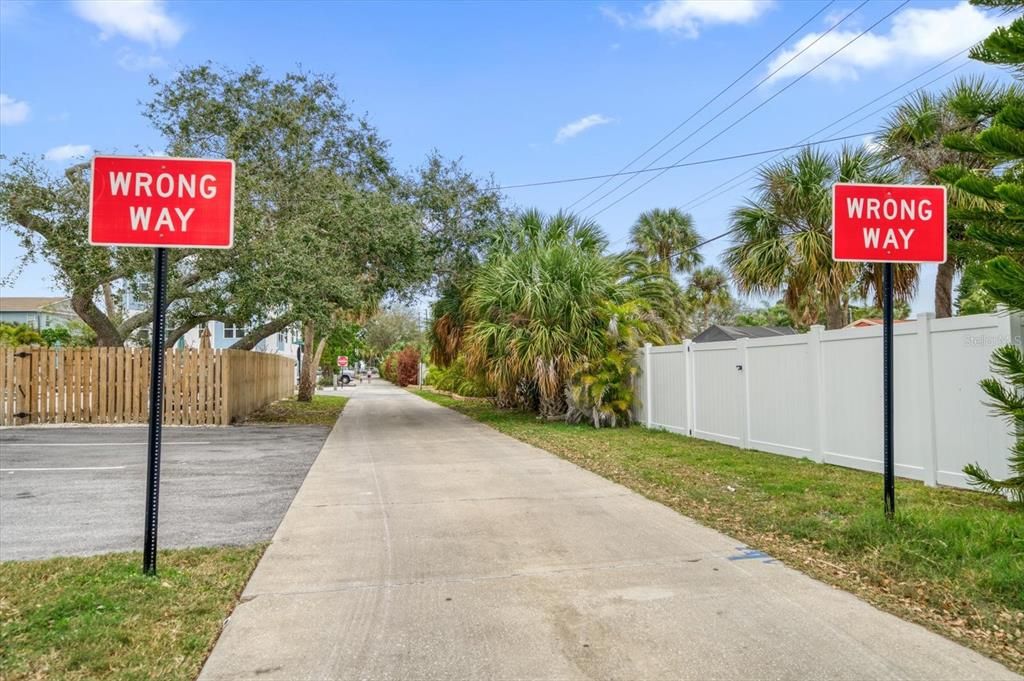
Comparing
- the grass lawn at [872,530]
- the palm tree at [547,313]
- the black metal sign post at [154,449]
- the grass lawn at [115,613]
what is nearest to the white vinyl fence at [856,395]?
the grass lawn at [872,530]

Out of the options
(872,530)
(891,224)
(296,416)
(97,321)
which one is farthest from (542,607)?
(296,416)

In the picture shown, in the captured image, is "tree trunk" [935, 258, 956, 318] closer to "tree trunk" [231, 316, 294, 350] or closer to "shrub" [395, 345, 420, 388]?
"tree trunk" [231, 316, 294, 350]

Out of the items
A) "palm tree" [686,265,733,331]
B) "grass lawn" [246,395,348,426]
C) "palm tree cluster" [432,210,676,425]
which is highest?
"palm tree" [686,265,733,331]

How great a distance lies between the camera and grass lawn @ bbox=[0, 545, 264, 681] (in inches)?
130

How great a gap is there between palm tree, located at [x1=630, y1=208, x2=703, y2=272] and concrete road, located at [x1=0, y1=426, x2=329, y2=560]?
730 inches

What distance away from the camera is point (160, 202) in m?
4.62

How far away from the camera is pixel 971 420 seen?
272 inches

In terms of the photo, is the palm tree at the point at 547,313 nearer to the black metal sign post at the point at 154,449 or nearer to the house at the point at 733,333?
the house at the point at 733,333

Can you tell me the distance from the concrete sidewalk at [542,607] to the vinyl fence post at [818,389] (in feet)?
11.6

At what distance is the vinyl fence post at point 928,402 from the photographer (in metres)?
7.37

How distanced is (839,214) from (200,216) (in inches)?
195

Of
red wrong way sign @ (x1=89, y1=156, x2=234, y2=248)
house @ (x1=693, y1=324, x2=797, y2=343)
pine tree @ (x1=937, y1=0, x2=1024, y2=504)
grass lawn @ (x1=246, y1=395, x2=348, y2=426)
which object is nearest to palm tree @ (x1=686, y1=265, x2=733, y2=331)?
house @ (x1=693, y1=324, x2=797, y2=343)

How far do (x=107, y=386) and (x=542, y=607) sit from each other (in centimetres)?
1523

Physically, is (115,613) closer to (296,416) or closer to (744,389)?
(744,389)
